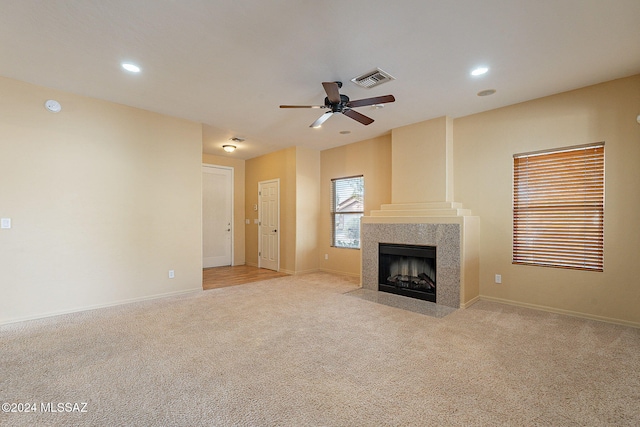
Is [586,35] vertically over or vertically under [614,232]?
over

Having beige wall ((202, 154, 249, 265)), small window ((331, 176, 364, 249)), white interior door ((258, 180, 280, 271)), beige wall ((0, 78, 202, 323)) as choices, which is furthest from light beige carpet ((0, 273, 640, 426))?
beige wall ((202, 154, 249, 265))

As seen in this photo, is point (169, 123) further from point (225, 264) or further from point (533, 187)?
point (533, 187)

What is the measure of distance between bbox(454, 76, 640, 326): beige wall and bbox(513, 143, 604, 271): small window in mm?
97

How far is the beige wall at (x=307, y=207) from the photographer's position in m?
6.27

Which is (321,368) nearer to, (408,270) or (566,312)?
(408,270)

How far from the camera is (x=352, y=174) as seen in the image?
20.0 ft

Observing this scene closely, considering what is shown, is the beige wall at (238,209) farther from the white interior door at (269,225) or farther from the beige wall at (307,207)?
the beige wall at (307,207)

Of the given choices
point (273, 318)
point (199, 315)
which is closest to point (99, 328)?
point (199, 315)

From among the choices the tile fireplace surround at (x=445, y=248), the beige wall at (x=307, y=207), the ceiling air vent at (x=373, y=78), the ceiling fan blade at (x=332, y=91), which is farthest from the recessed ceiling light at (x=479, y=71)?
the beige wall at (x=307, y=207)

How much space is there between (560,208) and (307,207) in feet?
14.2

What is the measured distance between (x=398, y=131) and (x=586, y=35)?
104 inches

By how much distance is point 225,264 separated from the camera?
291 inches

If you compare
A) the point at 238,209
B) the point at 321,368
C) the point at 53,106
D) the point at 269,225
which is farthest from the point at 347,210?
the point at 53,106

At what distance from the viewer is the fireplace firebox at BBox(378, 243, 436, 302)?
4297 mm
